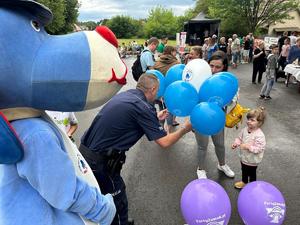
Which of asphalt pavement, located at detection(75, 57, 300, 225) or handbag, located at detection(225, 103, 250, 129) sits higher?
handbag, located at detection(225, 103, 250, 129)

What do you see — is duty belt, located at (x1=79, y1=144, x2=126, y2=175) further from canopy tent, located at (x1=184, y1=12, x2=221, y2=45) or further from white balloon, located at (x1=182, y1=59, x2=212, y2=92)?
canopy tent, located at (x1=184, y1=12, x2=221, y2=45)

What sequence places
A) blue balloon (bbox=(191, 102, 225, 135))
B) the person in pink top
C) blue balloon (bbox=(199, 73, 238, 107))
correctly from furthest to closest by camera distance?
the person in pink top
blue balloon (bbox=(199, 73, 238, 107))
blue balloon (bbox=(191, 102, 225, 135))

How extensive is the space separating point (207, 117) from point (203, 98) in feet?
1.29

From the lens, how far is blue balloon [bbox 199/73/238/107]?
3162 millimetres

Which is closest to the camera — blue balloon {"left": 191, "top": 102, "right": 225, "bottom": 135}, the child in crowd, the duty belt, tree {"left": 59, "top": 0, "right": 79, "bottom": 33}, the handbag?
the duty belt

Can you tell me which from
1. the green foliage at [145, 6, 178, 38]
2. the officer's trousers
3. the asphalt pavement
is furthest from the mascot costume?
the green foliage at [145, 6, 178, 38]

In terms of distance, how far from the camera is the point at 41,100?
1.39 m

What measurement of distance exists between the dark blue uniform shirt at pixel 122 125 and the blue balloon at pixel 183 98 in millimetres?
641

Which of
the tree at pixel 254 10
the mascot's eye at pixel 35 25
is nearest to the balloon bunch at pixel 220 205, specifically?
Result: the mascot's eye at pixel 35 25

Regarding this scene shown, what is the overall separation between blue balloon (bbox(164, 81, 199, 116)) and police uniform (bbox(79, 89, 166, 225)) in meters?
0.64

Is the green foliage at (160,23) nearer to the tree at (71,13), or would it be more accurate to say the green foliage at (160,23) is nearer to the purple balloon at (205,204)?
the tree at (71,13)

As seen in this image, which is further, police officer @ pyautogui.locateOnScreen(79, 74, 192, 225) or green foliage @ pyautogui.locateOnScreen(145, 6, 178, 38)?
green foliage @ pyautogui.locateOnScreen(145, 6, 178, 38)

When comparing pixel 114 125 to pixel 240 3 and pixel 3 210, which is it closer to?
pixel 3 210

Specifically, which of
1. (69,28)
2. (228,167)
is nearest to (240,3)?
(69,28)
